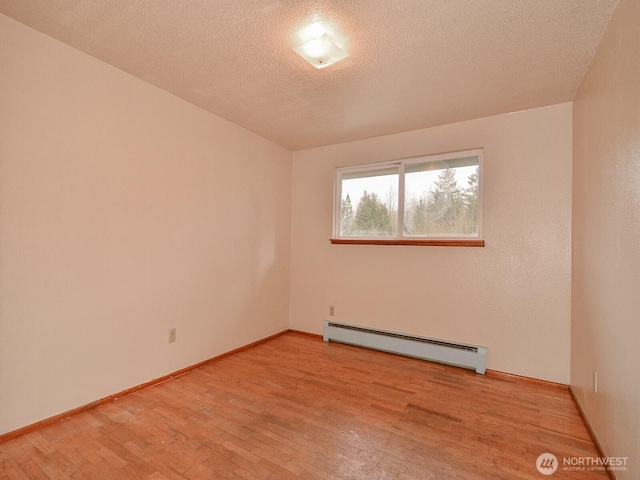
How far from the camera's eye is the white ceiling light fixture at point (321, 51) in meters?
1.73

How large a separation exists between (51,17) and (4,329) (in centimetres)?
180

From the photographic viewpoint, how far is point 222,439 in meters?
1.75

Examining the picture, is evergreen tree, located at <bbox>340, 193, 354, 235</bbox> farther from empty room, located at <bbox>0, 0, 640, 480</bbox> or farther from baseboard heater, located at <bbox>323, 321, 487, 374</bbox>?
baseboard heater, located at <bbox>323, 321, 487, 374</bbox>

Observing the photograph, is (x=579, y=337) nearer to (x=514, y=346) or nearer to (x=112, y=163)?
(x=514, y=346)

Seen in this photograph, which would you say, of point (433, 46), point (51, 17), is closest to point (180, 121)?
point (51, 17)

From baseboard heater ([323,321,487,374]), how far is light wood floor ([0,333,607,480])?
0.19m

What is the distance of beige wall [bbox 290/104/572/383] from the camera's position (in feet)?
8.26

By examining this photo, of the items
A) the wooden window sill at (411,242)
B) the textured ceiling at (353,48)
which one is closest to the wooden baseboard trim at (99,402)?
the wooden window sill at (411,242)

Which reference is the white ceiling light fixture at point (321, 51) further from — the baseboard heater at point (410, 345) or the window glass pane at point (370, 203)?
the baseboard heater at point (410, 345)

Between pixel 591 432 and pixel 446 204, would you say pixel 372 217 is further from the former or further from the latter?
pixel 591 432

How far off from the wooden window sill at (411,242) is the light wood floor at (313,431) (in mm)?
1221

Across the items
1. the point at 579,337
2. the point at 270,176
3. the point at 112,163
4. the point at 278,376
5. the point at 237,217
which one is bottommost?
the point at 278,376

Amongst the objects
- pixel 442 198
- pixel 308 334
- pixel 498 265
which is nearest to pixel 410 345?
pixel 498 265

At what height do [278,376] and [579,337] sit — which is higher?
[579,337]
